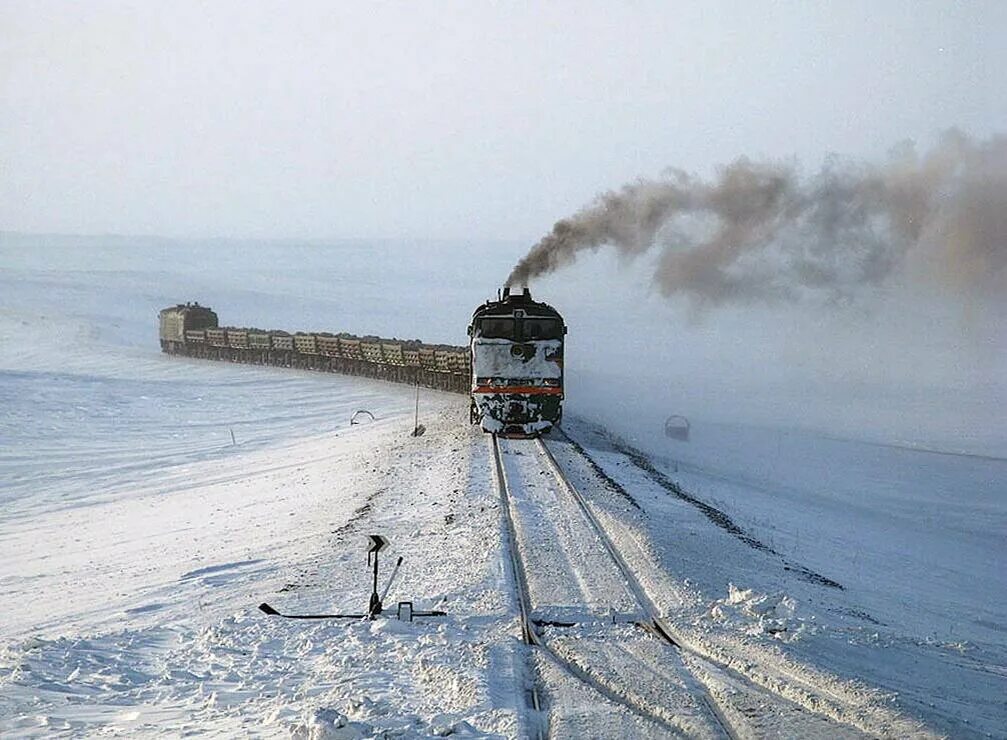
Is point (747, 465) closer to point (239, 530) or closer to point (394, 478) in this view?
point (394, 478)

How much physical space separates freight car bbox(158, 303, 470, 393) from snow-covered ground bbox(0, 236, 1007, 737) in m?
2.57

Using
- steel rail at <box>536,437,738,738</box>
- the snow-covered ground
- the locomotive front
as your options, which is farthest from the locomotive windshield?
steel rail at <box>536,437,738,738</box>

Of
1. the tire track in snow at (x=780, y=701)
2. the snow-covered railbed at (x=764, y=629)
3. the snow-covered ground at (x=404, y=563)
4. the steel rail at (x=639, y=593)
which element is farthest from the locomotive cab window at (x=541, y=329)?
the tire track in snow at (x=780, y=701)

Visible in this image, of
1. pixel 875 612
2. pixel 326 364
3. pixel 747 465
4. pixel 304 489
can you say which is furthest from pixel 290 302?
pixel 875 612

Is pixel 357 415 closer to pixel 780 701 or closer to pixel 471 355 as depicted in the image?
pixel 471 355

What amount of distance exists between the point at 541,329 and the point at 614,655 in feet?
55.5

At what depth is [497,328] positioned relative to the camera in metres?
26.3

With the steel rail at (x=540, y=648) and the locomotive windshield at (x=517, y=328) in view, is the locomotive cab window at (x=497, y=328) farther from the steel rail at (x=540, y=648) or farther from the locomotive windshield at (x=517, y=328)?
the steel rail at (x=540, y=648)

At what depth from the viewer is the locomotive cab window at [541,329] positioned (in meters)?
26.3

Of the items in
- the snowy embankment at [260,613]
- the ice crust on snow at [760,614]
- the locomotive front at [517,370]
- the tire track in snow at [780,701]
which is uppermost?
the locomotive front at [517,370]

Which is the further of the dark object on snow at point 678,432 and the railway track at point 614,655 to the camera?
the dark object on snow at point 678,432

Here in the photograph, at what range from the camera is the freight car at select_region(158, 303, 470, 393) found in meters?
42.4

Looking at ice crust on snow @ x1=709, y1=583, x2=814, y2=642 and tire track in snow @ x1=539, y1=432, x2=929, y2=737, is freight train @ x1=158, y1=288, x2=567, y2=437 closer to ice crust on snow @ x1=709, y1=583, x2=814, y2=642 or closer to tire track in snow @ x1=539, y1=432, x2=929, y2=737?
ice crust on snow @ x1=709, y1=583, x2=814, y2=642

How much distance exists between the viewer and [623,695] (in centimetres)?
886
